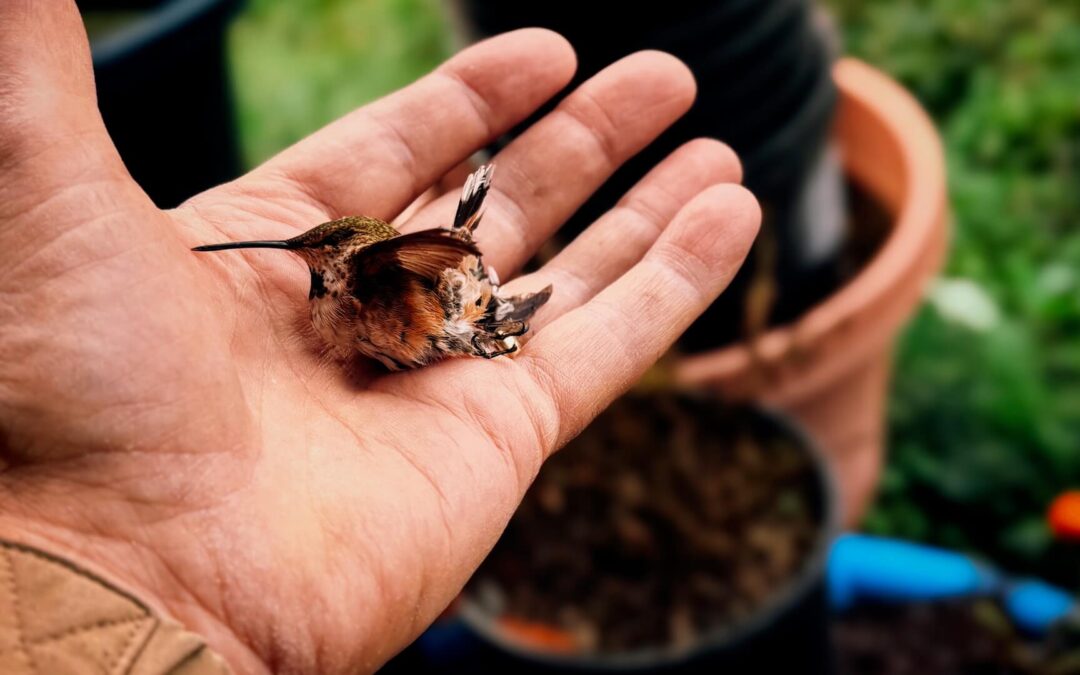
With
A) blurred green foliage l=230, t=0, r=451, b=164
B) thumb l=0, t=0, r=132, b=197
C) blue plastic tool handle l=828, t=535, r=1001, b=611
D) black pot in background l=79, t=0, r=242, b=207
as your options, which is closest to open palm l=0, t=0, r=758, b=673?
thumb l=0, t=0, r=132, b=197

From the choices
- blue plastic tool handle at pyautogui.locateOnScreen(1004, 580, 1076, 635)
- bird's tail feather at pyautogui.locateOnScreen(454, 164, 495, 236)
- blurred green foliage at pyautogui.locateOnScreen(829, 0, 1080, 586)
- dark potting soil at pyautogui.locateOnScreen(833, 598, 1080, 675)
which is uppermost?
bird's tail feather at pyautogui.locateOnScreen(454, 164, 495, 236)

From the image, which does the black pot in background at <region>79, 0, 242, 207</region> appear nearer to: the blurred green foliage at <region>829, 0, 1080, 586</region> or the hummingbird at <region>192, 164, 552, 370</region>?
the hummingbird at <region>192, 164, 552, 370</region>

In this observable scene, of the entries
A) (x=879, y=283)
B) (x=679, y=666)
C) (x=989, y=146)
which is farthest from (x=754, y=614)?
(x=989, y=146)

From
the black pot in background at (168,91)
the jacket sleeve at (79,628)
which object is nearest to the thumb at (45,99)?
the jacket sleeve at (79,628)

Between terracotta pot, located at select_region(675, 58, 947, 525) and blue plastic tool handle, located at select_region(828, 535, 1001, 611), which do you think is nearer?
terracotta pot, located at select_region(675, 58, 947, 525)

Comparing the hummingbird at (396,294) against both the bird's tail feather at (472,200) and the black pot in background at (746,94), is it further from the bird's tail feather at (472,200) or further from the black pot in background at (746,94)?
the black pot in background at (746,94)

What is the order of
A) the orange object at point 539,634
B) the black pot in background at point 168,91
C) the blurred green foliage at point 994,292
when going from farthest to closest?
the blurred green foliage at point 994,292
the black pot in background at point 168,91
the orange object at point 539,634

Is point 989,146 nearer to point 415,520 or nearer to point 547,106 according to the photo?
point 547,106
